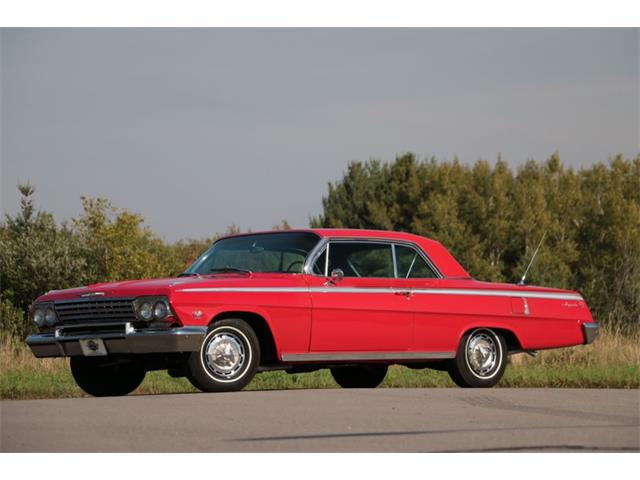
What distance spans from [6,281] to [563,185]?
52441 mm

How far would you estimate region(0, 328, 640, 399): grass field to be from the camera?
48.1ft

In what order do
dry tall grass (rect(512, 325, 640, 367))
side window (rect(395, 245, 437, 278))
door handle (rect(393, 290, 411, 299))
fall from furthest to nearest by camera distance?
dry tall grass (rect(512, 325, 640, 367)) → side window (rect(395, 245, 437, 278)) → door handle (rect(393, 290, 411, 299))

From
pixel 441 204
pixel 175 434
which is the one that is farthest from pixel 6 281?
pixel 441 204

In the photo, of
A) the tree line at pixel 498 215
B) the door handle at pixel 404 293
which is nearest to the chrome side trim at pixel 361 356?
the door handle at pixel 404 293

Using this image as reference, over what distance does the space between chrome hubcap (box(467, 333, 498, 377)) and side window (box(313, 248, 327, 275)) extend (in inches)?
84.0

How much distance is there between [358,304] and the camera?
13570 mm

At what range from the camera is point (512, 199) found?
7844cm

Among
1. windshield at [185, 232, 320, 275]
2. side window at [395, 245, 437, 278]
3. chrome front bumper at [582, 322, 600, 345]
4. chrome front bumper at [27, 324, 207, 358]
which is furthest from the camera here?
chrome front bumper at [582, 322, 600, 345]

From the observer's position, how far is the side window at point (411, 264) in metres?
14.5

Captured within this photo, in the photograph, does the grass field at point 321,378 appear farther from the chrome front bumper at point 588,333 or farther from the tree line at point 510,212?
the tree line at point 510,212

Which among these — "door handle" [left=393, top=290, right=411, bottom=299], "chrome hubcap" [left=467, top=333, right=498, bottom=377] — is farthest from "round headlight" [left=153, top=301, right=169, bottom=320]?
"chrome hubcap" [left=467, top=333, right=498, bottom=377]

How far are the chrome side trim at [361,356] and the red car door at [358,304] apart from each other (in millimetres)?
52

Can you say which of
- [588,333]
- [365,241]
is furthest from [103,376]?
[588,333]

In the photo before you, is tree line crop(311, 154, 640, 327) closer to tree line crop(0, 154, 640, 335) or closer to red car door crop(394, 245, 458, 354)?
tree line crop(0, 154, 640, 335)
